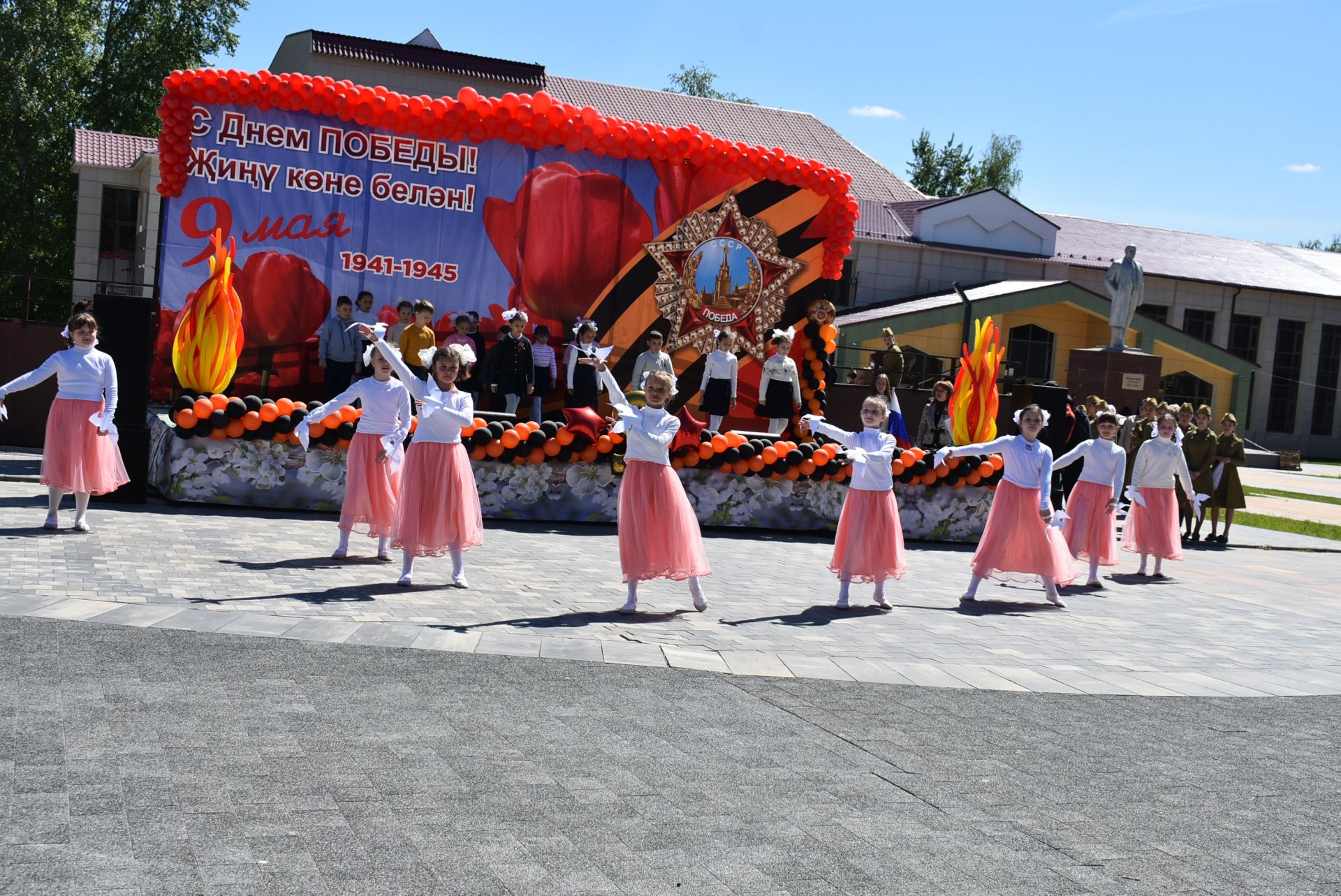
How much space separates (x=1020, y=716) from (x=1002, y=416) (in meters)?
15.1

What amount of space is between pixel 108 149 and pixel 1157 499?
27.0 metres

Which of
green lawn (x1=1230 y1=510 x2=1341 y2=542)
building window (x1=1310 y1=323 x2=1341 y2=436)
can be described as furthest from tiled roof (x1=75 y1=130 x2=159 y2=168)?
building window (x1=1310 y1=323 x2=1341 y2=436)

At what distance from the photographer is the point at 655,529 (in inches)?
372

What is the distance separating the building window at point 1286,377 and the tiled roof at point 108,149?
41.8 m

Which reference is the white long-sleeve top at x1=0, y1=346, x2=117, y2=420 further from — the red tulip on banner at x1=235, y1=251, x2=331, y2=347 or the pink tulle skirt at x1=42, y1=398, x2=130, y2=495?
the red tulip on banner at x1=235, y1=251, x2=331, y2=347

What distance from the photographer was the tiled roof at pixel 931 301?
35312mm

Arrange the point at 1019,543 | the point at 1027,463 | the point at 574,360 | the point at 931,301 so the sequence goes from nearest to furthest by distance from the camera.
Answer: the point at 1019,543 < the point at 1027,463 < the point at 574,360 < the point at 931,301

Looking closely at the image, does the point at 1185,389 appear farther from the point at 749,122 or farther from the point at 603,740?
the point at 603,740

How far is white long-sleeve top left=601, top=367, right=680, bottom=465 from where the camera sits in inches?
375

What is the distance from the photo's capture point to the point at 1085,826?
200 inches

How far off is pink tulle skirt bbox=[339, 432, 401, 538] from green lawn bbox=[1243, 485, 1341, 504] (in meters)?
24.4

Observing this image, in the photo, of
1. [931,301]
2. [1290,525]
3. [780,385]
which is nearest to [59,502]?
[780,385]

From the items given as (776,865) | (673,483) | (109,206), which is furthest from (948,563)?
(109,206)

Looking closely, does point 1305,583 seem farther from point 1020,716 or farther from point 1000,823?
point 1000,823
